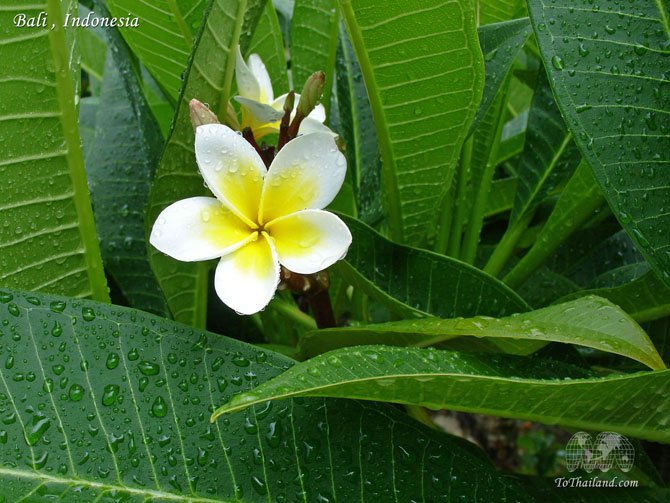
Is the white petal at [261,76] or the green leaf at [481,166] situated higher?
the white petal at [261,76]

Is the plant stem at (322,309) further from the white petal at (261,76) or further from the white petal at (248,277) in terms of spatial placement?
the white petal at (261,76)

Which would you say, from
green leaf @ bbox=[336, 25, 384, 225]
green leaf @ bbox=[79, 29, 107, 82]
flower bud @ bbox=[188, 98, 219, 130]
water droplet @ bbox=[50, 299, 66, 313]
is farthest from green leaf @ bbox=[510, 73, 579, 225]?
green leaf @ bbox=[79, 29, 107, 82]

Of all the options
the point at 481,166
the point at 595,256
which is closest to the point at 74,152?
the point at 481,166

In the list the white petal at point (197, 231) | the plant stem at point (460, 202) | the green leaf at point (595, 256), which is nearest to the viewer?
the white petal at point (197, 231)

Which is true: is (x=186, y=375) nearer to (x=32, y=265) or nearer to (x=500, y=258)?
(x=32, y=265)

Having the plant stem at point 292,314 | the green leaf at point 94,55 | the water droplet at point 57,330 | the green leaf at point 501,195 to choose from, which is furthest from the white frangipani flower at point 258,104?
the green leaf at point 94,55

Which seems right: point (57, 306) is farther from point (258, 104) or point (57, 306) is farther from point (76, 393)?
point (258, 104)
